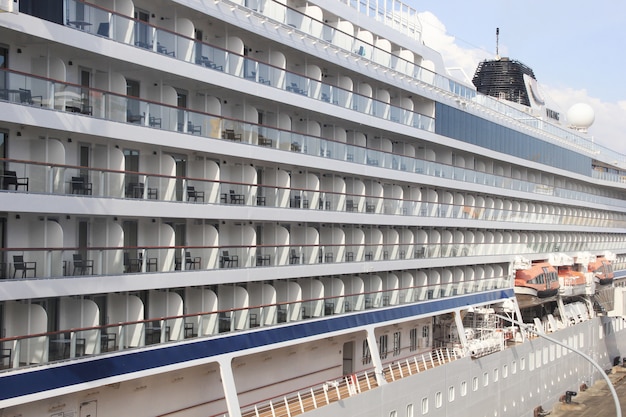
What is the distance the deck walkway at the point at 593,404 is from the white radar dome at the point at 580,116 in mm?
18755

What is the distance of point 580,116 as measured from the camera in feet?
191

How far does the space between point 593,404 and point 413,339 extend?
1611cm

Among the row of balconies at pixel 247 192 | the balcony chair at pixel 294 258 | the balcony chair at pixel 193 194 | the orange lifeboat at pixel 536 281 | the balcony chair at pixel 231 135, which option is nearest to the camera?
the row of balconies at pixel 247 192

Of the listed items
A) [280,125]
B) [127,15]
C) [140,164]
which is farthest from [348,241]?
[127,15]

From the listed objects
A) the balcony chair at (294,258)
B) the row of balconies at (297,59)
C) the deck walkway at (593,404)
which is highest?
the row of balconies at (297,59)

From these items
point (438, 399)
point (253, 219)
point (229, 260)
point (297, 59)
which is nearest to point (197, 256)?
point (229, 260)

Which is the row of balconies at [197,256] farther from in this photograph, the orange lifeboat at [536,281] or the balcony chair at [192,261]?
the orange lifeboat at [536,281]

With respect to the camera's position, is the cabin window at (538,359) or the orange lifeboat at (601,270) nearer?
the cabin window at (538,359)

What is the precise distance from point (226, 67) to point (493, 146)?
68.4ft

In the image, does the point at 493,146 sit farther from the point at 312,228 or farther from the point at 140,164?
the point at 140,164

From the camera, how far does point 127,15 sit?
17922 millimetres

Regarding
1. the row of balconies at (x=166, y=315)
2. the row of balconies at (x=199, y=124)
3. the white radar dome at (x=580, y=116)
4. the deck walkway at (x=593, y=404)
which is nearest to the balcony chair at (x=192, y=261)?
the row of balconies at (x=166, y=315)

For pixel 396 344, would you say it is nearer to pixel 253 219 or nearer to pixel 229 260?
pixel 253 219

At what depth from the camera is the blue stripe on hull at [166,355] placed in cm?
1487
